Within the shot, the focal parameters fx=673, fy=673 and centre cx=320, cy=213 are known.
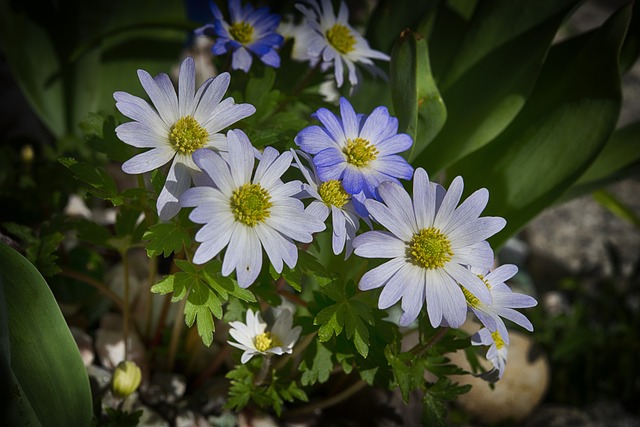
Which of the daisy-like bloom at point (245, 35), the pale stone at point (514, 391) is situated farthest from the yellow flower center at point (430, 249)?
the pale stone at point (514, 391)

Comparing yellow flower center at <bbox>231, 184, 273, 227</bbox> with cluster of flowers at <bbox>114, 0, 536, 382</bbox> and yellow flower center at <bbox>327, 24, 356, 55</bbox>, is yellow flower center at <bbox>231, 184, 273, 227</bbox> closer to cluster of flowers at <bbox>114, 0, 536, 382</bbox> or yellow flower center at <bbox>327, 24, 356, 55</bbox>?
cluster of flowers at <bbox>114, 0, 536, 382</bbox>

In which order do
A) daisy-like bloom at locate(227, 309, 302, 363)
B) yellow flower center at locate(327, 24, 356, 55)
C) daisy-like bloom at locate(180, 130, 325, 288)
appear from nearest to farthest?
daisy-like bloom at locate(180, 130, 325, 288)
daisy-like bloom at locate(227, 309, 302, 363)
yellow flower center at locate(327, 24, 356, 55)

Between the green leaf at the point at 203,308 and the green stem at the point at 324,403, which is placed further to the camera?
the green stem at the point at 324,403

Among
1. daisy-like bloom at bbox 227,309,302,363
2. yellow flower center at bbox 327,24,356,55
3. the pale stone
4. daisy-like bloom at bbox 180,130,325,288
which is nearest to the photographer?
daisy-like bloom at bbox 180,130,325,288

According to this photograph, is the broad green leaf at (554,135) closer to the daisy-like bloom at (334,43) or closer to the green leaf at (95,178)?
the daisy-like bloom at (334,43)

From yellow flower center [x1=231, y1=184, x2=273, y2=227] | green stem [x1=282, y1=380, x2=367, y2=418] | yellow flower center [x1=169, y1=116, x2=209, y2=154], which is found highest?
yellow flower center [x1=169, y1=116, x2=209, y2=154]

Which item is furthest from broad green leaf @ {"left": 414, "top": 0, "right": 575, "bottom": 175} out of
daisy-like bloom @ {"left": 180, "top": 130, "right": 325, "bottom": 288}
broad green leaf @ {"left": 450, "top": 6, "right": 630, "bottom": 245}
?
daisy-like bloom @ {"left": 180, "top": 130, "right": 325, "bottom": 288}

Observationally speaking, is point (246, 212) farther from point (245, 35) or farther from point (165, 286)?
point (245, 35)

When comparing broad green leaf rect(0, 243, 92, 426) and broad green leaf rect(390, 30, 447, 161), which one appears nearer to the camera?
broad green leaf rect(0, 243, 92, 426)
